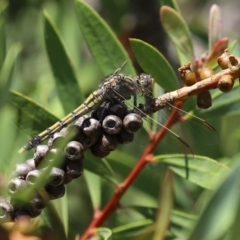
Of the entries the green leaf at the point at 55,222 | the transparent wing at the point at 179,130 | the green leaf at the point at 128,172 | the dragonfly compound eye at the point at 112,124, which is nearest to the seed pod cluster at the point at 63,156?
the dragonfly compound eye at the point at 112,124

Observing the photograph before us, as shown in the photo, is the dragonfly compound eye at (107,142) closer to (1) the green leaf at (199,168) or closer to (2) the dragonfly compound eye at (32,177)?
(2) the dragonfly compound eye at (32,177)

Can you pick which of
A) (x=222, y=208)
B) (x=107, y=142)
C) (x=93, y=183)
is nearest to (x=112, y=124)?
(x=107, y=142)

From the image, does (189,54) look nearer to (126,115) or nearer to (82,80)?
(126,115)

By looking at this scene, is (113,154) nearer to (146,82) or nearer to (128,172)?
(128,172)

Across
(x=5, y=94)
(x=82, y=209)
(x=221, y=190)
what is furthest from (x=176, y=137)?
(x=82, y=209)

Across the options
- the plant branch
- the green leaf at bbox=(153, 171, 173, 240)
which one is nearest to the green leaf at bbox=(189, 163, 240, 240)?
the green leaf at bbox=(153, 171, 173, 240)

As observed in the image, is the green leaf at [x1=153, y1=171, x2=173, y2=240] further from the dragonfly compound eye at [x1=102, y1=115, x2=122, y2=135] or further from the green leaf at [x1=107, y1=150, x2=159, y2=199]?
the green leaf at [x1=107, y1=150, x2=159, y2=199]
